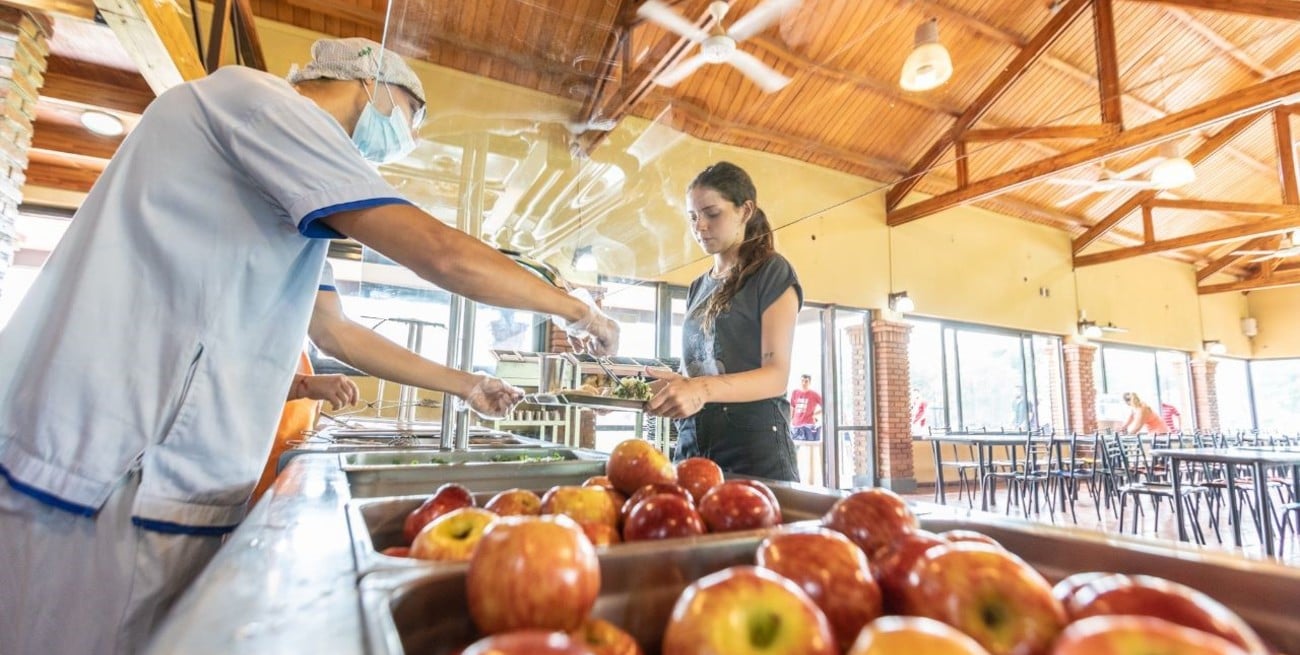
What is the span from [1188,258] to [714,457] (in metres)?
15.2

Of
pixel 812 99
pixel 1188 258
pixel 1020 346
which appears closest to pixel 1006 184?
pixel 1020 346

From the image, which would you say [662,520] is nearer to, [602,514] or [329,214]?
[602,514]

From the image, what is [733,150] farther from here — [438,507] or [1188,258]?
[1188,258]

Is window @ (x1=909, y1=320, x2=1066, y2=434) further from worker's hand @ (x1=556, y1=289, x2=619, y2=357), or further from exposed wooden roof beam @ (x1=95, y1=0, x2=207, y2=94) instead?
exposed wooden roof beam @ (x1=95, y1=0, x2=207, y2=94)

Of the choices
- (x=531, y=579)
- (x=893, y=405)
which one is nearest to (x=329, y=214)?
(x=531, y=579)

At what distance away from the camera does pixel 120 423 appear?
80 cm

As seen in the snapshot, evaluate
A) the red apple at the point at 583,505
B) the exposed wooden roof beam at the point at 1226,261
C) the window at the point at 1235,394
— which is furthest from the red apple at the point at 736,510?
the window at the point at 1235,394

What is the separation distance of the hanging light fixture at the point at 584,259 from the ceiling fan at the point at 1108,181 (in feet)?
17.9

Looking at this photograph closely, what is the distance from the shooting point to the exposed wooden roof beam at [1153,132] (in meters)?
5.31

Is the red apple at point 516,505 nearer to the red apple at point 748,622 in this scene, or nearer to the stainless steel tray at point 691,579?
the stainless steel tray at point 691,579

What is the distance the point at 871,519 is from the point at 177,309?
1004 millimetres

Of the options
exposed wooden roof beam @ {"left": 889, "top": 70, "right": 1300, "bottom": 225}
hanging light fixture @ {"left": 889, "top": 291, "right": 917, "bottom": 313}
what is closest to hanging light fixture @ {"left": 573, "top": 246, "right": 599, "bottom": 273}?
exposed wooden roof beam @ {"left": 889, "top": 70, "right": 1300, "bottom": 225}

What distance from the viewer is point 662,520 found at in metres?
0.71

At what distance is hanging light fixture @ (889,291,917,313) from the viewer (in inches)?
322
